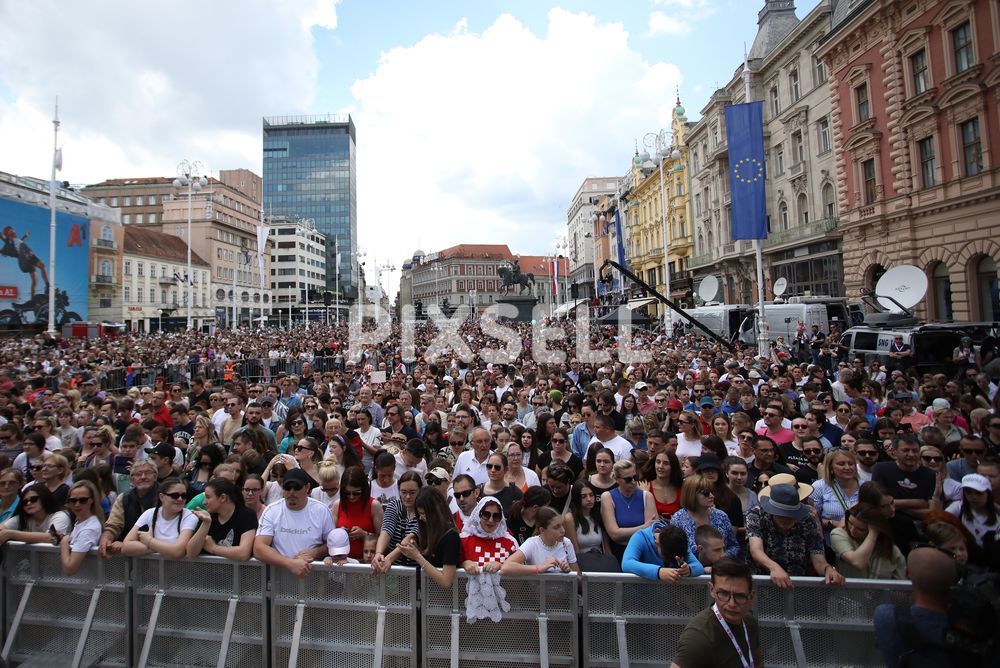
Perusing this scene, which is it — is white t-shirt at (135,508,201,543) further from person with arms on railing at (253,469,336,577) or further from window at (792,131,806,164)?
window at (792,131,806,164)

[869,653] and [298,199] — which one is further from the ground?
[298,199]

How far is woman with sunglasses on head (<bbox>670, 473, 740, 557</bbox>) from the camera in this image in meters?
3.85

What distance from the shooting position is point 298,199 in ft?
421

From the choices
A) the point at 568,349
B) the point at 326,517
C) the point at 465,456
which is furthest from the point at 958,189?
the point at 326,517

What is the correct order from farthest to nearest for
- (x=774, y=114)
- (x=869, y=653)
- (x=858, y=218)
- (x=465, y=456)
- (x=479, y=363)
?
1. (x=774, y=114)
2. (x=858, y=218)
3. (x=479, y=363)
4. (x=465, y=456)
5. (x=869, y=653)

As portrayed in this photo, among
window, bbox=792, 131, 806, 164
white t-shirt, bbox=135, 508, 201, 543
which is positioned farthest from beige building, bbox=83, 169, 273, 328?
white t-shirt, bbox=135, 508, 201, 543

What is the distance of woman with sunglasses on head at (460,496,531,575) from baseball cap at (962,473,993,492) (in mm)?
3232

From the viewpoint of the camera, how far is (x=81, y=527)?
13.6 ft

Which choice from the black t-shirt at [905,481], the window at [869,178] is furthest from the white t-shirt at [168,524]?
the window at [869,178]

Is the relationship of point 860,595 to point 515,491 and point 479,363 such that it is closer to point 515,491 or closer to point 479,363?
point 515,491

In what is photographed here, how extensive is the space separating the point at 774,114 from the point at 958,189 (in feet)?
50.3

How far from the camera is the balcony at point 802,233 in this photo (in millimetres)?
27531

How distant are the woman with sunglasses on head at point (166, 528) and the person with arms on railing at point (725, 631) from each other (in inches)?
128

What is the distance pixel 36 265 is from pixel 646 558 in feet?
172
